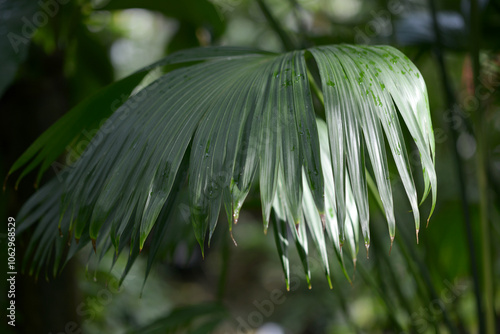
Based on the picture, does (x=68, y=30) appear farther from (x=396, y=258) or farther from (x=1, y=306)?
(x=396, y=258)

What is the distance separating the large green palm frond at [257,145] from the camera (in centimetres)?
36

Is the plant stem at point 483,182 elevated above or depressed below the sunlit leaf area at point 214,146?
below

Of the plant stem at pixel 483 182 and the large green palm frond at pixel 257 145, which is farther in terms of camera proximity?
the plant stem at pixel 483 182

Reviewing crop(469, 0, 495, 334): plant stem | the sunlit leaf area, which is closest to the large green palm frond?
the sunlit leaf area

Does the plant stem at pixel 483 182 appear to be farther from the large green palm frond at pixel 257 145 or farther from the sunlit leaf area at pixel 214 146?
the large green palm frond at pixel 257 145

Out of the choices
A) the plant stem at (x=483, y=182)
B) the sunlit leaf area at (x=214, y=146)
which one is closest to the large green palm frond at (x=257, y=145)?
the sunlit leaf area at (x=214, y=146)

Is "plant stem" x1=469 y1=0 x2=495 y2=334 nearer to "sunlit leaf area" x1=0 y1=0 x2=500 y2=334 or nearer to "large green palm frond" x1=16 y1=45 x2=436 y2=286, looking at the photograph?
"sunlit leaf area" x1=0 y1=0 x2=500 y2=334

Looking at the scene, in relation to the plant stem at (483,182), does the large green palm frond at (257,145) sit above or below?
above

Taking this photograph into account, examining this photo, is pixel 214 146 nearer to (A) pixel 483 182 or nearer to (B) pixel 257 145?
(B) pixel 257 145

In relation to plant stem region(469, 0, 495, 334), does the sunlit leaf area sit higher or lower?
higher

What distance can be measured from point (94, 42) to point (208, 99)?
0.67 meters

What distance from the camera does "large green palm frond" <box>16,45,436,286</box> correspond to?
1.18 feet

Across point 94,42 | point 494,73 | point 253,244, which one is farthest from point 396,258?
point 94,42

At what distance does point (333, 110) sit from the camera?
371 mm
